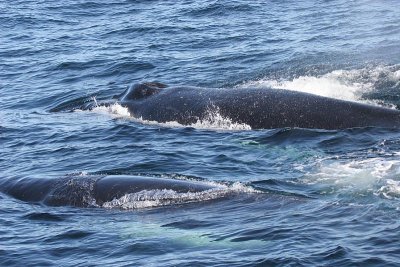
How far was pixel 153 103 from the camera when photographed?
25203mm

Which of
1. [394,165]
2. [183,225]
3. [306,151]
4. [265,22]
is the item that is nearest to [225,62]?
[265,22]

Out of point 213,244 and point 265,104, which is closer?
point 213,244

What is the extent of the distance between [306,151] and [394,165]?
2967 mm

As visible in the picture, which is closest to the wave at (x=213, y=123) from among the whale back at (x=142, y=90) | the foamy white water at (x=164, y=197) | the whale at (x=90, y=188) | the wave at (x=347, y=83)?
the whale back at (x=142, y=90)

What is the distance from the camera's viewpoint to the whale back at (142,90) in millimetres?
25719

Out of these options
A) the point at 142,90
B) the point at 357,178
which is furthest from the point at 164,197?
the point at 142,90

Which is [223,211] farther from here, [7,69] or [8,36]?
[8,36]

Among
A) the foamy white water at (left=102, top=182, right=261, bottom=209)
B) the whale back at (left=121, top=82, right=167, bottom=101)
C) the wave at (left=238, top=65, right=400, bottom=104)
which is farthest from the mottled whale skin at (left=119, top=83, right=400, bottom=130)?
the foamy white water at (left=102, top=182, right=261, bottom=209)

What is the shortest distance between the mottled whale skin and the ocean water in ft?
1.06

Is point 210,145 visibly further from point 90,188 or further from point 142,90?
point 90,188

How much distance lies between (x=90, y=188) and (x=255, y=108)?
6.71 m

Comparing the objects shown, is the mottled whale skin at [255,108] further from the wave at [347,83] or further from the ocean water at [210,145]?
the wave at [347,83]

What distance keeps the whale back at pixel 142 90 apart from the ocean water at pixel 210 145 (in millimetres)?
600

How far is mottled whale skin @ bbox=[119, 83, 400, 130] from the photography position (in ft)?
71.4
